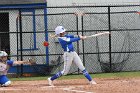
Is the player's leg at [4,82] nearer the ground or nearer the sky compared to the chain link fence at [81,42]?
nearer the ground

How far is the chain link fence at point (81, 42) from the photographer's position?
2066 cm

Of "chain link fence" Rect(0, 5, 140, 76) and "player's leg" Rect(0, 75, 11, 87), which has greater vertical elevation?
"chain link fence" Rect(0, 5, 140, 76)

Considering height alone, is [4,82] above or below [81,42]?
below

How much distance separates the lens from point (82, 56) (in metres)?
20.9

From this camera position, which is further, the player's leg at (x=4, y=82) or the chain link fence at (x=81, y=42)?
the chain link fence at (x=81, y=42)

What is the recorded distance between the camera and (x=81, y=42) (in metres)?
21.0

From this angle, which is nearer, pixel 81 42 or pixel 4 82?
pixel 4 82

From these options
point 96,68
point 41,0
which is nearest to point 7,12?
point 41,0

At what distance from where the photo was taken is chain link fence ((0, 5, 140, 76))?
67.8ft

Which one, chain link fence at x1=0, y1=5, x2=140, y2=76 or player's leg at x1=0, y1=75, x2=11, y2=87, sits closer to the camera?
player's leg at x1=0, y1=75, x2=11, y2=87

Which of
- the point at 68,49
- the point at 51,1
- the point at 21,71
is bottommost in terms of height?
the point at 21,71

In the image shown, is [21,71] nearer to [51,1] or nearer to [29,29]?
[29,29]

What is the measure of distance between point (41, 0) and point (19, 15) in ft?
8.58

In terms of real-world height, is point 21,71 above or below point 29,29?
below
